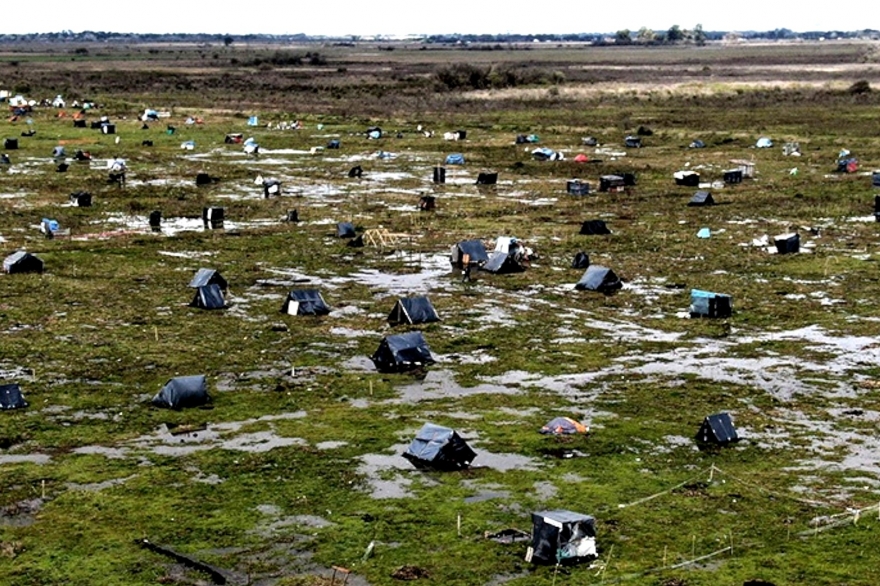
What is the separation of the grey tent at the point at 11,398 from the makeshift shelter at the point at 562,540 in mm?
15579

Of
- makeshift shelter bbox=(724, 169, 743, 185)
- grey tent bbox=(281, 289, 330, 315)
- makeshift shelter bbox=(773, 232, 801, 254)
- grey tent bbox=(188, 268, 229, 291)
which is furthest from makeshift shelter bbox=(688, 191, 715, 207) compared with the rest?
grey tent bbox=(188, 268, 229, 291)

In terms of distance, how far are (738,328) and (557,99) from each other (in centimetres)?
9660

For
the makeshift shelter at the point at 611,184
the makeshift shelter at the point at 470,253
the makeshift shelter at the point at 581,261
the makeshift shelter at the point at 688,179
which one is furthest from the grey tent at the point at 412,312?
the makeshift shelter at the point at 688,179

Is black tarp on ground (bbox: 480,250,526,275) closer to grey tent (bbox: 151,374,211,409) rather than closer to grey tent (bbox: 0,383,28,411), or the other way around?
grey tent (bbox: 151,374,211,409)

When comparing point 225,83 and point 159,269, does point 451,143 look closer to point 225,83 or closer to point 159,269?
point 159,269

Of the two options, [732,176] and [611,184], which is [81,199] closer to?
[611,184]

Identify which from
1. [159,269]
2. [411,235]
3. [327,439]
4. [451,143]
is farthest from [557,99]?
[327,439]

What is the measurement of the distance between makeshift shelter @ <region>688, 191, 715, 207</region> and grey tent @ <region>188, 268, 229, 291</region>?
92.3 feet

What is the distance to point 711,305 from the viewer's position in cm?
4147

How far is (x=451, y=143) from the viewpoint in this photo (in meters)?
92.9

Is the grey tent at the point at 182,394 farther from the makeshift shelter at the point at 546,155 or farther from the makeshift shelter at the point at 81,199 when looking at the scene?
the makeshift shelter at the point at 546,155

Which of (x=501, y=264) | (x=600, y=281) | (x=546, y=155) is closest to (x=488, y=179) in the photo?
(x=546, y=155)

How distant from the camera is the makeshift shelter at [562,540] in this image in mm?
22656

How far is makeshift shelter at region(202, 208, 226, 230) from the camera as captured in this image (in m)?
59.4
